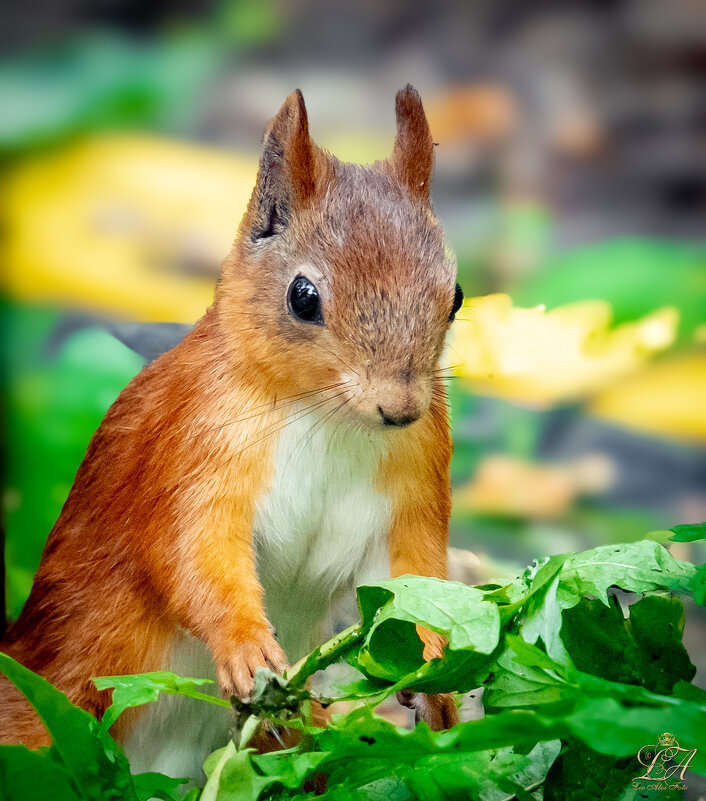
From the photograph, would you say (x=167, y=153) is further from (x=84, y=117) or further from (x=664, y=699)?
(x=664, y=699)

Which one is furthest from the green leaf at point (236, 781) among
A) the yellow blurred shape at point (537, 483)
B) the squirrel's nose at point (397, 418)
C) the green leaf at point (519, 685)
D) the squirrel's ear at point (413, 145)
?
the yellow blurred shape at point (537, 483)

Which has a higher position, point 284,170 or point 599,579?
point 284,170

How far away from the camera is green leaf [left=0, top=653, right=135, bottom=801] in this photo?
689 mm

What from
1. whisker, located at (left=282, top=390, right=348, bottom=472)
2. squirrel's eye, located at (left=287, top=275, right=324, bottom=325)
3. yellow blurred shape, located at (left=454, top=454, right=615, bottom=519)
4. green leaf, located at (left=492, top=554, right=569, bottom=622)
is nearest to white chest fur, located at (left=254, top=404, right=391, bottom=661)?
whisker, located at (left=282, top=390, right=348, bottom=472)

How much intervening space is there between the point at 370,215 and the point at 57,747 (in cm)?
52

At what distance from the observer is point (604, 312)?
1.76 m

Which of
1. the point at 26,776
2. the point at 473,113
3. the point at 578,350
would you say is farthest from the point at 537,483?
the point at 26,776

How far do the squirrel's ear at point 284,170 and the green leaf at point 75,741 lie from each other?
464 mm

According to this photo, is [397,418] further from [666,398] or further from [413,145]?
[666,398]

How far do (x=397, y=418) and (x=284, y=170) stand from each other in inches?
10.8

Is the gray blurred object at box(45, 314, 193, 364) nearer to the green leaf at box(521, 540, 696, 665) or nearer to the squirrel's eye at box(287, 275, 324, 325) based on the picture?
the squirrel's eye at box(287, 275, 324, 325)

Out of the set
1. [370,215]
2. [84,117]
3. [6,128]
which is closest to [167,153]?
[84,117]

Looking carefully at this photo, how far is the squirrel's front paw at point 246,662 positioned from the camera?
81 centimetres

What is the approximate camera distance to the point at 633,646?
78 centimetres
